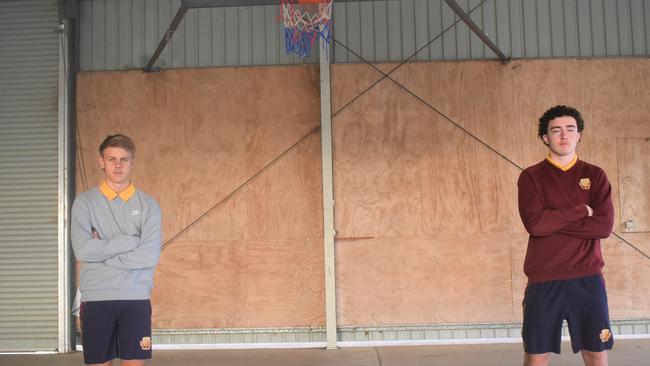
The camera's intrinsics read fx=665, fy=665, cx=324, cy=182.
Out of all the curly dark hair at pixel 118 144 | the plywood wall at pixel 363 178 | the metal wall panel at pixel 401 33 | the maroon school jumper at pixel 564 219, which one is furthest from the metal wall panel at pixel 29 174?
the maroon school jumper at pixel 564 219

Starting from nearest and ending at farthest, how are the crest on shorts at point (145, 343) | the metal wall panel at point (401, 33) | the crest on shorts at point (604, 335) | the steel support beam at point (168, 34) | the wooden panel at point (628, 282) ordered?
1. the crest on shorts at point (604, 335)
2. the crest on shorts at point (145, 343)
3. the steel support beam at point (168, 34)
4. the wooden panel at point (628, 282)
5. the metal wall panel at point (401, 33)

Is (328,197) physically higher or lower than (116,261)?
higher

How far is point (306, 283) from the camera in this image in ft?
22.1

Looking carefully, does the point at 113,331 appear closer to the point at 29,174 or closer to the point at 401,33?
the point at 29,174

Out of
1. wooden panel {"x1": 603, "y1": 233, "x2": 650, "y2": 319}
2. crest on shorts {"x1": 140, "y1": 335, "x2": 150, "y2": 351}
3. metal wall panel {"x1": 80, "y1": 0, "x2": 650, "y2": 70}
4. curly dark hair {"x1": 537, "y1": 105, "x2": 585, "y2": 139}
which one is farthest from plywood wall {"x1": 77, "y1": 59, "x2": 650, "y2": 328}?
crest on shorts {"x1": 140, "y1": 335, "x2": 150, "y2": 351}

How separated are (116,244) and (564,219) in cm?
222

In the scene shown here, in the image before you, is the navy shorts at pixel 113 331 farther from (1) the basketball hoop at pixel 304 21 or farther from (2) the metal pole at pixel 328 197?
(2) the metal pole at pixel 328 197

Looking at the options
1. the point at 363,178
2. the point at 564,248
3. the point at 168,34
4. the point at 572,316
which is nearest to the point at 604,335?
the point at 572,316

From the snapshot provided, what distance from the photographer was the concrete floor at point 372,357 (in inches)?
227

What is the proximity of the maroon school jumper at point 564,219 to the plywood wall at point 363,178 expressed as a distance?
3.33 meters

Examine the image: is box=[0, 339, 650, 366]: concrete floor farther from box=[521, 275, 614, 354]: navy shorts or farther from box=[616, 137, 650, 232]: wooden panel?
box=[521, 275, 614, 354]: navy shorts

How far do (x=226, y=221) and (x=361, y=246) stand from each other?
140 centimetres

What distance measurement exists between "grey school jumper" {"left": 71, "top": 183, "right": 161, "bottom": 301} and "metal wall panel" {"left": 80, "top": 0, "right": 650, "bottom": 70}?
3845 millimetres

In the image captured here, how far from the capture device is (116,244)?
3275 mm
